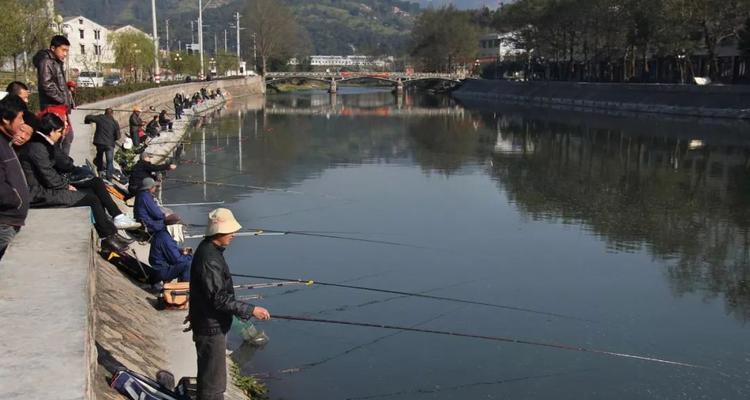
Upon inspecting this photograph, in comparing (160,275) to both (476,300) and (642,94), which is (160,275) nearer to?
(476,300)

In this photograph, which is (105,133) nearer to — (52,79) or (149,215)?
(52,79)

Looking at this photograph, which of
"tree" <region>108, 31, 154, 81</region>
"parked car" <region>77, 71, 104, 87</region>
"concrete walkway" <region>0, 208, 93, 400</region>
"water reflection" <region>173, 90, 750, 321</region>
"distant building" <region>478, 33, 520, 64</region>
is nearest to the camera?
"concrete walkway" <region>0, 208, 93, 400</region>

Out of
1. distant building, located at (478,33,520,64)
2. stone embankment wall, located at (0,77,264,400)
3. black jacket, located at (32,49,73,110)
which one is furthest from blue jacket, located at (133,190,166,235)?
distant building, located at (478,33,520,64)

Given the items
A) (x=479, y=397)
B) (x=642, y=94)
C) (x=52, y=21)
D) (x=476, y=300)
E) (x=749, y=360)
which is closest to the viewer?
(x=479, y=397)

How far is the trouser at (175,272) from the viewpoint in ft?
32.1

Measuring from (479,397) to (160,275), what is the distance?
4.22 meters

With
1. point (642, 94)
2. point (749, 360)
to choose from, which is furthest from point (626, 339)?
point (642, 94)

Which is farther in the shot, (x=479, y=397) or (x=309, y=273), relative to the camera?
(x=309, y=273)

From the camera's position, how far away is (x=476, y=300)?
11359mm

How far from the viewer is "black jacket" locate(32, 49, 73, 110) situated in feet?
39.4

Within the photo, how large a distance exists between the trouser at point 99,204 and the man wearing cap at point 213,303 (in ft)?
12.7

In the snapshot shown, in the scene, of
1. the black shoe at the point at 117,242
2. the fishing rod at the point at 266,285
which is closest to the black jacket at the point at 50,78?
the black shoe at the point at 117,242

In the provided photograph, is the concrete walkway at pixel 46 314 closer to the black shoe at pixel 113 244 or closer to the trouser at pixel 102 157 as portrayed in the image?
the black shoe at pixel 113 244

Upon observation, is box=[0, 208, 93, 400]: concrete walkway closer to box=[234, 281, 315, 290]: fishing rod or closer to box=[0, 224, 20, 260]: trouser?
box=[0, 224, 20, 260]: trouser
